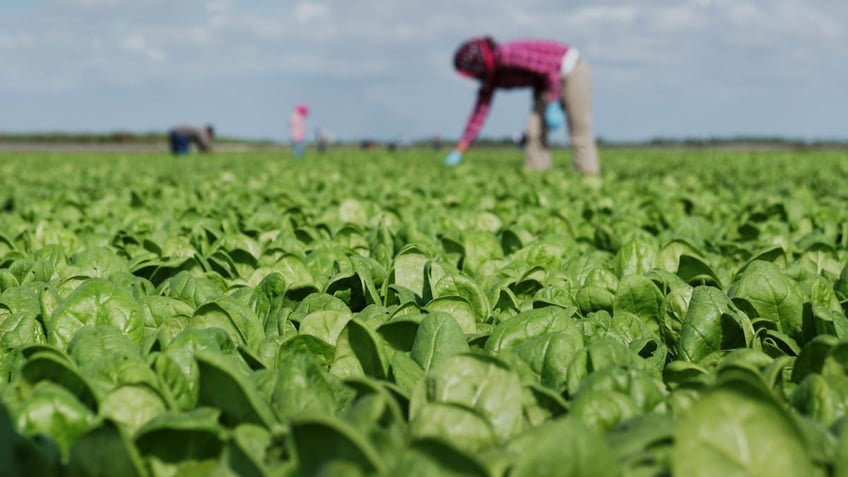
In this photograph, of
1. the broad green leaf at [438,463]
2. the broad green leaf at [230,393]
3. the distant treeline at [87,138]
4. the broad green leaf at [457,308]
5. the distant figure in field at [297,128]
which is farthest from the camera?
the distant treeline at [87,138]

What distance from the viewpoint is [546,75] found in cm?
1257

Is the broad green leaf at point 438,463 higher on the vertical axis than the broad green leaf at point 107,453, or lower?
higher

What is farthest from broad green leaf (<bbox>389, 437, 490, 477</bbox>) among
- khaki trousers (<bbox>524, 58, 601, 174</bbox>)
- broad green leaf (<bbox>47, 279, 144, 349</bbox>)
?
khaki trousers (<bbox>524, 58, 601, 174</bbox>)

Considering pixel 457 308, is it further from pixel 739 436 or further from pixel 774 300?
pixel 739 436

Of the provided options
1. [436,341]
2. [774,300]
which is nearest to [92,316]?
[436,341]

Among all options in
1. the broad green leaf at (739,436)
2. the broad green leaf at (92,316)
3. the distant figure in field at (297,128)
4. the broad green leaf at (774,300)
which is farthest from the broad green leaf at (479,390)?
the distant figure in field at (297,128)

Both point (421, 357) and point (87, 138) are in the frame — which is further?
point (87, 138)

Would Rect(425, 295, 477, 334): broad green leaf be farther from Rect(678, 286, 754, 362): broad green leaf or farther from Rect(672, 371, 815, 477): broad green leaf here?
Rect(672, 371, 815, 477): broad green leaf

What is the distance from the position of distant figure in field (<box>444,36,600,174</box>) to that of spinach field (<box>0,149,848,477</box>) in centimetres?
821

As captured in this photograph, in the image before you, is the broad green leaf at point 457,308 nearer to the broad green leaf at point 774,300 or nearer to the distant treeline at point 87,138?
the broad green leaf at point 774,300

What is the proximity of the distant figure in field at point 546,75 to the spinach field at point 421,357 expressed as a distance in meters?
8.21

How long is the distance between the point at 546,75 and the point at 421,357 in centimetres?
1101

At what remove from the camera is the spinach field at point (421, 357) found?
1.32 metres

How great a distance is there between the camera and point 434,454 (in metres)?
1.25
